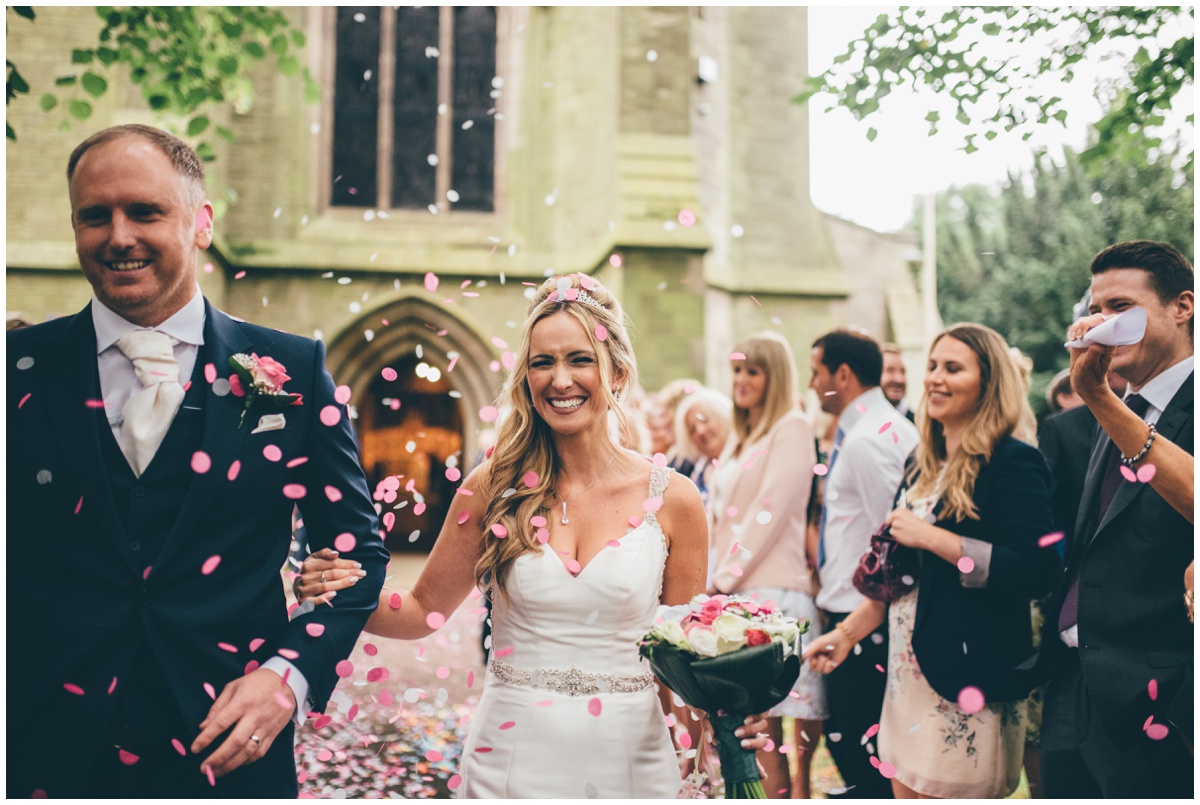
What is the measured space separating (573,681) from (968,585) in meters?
1.55

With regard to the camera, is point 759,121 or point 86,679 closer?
point 86,679

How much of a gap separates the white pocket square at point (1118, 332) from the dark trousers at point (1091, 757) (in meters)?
1.00

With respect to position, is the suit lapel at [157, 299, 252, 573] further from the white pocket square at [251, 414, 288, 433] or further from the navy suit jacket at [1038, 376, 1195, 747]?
the navy suit jacket at [1038, 376, 1195, 747]

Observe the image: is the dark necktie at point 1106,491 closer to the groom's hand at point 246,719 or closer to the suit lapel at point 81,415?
the groom's hand at point 246,719

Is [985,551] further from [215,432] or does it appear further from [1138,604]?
[215,432]

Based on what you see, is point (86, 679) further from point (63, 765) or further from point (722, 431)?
point (722, 431)

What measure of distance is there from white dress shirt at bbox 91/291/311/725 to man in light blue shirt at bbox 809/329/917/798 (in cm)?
244

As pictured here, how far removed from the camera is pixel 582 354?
8.84 feet

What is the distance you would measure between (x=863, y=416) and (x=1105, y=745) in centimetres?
199

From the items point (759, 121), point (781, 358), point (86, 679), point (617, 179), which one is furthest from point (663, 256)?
point (86, 679)

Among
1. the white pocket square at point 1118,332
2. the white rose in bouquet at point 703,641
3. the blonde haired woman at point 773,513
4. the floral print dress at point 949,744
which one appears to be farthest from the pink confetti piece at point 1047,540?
the white rose in bouquet at point 703,641

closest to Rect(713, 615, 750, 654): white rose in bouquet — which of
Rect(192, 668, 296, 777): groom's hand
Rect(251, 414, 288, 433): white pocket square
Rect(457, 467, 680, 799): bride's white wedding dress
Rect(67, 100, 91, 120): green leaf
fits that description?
Rect(457, 467, 680, 799): bride's white wedding dress

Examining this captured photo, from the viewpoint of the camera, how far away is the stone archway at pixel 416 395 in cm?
1403

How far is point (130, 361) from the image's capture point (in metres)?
2.19
